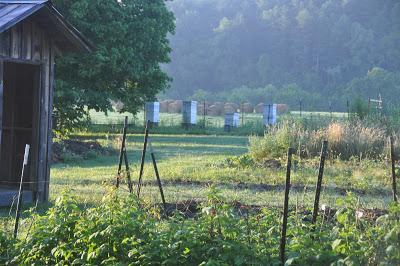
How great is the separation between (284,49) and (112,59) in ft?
255

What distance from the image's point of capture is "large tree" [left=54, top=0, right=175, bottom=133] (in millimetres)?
27062

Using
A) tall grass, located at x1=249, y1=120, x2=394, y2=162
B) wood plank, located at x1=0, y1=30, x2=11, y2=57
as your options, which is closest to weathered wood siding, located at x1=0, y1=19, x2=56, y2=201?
wood plank, located at x1=0, y1=30, x2=11, y2=57

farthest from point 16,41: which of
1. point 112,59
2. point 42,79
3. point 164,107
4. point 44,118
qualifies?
point 164,107

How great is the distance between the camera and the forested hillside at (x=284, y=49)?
94.3 meters

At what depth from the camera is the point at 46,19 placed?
12688 mm

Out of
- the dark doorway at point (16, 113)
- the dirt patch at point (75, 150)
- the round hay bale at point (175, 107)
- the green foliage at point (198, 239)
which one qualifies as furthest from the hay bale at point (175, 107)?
the green foliage at point (198, 239)

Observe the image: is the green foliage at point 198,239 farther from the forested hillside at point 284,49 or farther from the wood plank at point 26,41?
the forested hillside at point 284,49

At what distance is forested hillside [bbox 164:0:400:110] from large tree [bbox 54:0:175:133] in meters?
55.9

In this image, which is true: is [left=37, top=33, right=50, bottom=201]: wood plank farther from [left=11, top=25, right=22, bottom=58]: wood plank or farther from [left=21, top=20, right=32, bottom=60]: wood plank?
[left=11, top=25, right=22, bottom=58]: wood plank

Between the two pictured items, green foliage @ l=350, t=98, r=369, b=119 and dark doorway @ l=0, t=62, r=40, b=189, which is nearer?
dark doorway @ l=0, t=62, r=40, b=189

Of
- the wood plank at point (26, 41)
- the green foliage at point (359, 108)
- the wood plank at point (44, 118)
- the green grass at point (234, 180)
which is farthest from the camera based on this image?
the green foliage at point (359, 108)

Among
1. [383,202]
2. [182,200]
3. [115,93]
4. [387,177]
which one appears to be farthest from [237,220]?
[115,93]

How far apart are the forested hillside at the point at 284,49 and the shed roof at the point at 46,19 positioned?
74.1 metres

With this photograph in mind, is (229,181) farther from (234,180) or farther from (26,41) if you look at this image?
(26,41)
